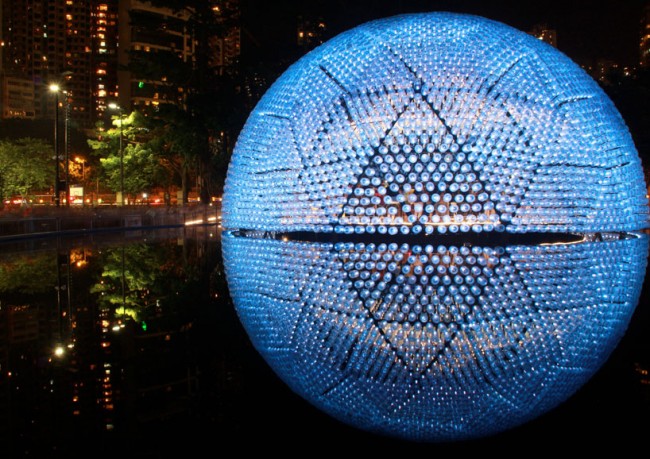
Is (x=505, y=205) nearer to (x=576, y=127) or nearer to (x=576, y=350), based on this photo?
(x=576, y=127)

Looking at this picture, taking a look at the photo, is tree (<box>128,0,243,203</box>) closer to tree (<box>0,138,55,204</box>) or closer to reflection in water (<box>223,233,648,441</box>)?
tree (<box>0,138,55,204</box>)

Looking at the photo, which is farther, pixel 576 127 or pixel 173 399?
pixel 576 127

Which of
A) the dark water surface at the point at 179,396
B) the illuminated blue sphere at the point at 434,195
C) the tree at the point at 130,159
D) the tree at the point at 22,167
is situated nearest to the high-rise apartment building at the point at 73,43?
the tree at the point at 22,167

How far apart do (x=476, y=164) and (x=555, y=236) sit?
4.13 meters

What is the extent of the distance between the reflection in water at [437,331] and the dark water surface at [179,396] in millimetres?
125

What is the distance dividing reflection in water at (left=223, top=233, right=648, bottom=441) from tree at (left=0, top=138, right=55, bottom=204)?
30.1 m

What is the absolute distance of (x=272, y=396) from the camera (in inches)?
122

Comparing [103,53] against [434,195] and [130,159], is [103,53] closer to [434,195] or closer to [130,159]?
[130,159]

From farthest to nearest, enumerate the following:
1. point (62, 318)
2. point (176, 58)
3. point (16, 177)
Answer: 1. point (16, 177)
2. point (176, 58)
3. point (62, 318)

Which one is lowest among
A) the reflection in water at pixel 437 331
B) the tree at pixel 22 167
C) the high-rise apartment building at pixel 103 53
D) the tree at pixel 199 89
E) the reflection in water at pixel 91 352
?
the reflection in water at pixel 91 352

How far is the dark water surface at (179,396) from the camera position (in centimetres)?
254

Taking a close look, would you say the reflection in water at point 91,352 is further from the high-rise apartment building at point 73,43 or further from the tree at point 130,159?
the high-rise apartment building at point 73,43

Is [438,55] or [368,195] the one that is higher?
[438,55]

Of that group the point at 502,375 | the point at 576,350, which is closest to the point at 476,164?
the point at 576,350
